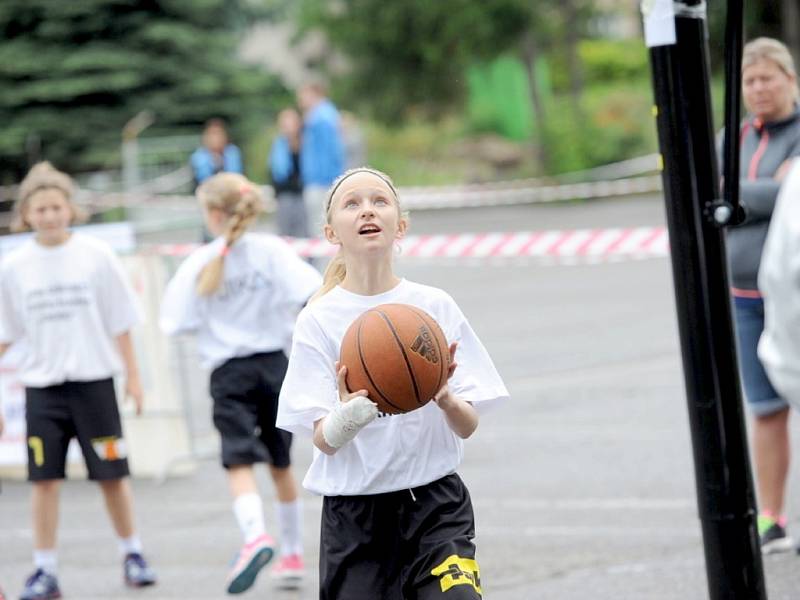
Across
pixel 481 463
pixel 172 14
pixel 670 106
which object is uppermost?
pixel 172 14

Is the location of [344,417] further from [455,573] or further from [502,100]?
[502,100]

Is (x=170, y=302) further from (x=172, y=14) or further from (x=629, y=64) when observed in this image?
(x=629, y=64)

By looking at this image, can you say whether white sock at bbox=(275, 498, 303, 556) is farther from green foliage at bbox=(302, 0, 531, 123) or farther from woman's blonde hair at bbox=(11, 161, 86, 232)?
green foliage at bbox=(302, 0, 531, 123)

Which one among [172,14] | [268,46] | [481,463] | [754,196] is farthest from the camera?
[268,46]

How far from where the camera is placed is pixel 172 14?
31750 millimetres

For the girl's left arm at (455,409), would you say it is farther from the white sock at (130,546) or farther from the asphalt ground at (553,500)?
the white sock at (130,546)

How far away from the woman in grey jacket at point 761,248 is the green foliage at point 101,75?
24.5 meters

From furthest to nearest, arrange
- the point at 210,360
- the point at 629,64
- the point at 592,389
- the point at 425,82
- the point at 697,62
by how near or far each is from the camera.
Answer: the point at 629,64 → the point at 425,82 → the point at 592,389 → the point at 210,360 → the point at 697,62

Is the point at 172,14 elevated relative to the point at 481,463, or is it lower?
elevated

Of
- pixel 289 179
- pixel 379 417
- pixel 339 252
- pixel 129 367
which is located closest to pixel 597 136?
pixel 289 179

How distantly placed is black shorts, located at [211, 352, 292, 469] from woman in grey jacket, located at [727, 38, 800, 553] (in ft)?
7.18

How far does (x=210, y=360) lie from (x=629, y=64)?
3717 centimetres

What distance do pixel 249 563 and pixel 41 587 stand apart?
1.21 metres

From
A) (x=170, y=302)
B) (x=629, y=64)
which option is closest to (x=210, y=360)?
(x=170, y=302)
